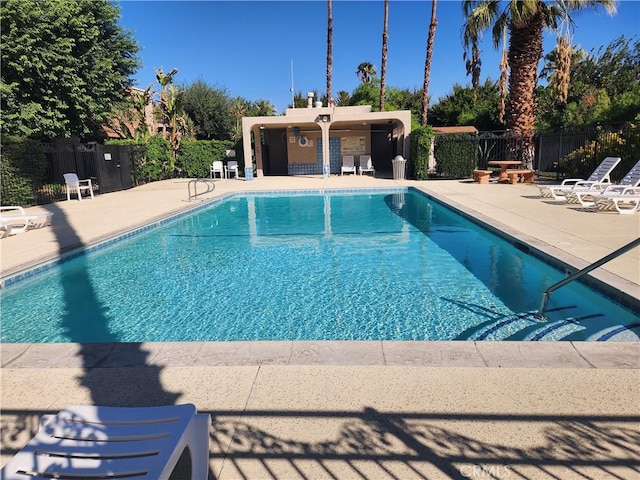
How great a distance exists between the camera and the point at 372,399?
250cm

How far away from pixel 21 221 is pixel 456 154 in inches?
635

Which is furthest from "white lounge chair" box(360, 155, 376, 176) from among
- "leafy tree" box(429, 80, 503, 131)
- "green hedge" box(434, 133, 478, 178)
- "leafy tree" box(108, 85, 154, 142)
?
"leafy tree" box(108, 85, 154, 142)

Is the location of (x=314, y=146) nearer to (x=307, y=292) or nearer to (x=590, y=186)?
(x=590, y=186)

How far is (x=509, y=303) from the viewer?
513cm

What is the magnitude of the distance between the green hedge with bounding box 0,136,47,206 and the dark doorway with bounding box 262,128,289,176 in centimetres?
1318

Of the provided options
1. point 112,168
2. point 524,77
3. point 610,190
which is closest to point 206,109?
point 112,168

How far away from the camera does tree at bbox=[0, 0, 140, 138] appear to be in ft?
44.6

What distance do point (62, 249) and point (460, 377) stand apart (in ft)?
22.7

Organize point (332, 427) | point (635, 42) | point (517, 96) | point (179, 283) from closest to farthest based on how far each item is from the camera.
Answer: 1. point (332, 427)
2. point (179, 283)
3. point (517, 96)
4. point (635, 42)

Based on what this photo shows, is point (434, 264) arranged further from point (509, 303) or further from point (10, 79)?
point (10, 79)

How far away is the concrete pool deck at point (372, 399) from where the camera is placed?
199cm

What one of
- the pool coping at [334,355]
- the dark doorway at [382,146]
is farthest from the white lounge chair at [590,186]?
the dark doorway at [382,146]

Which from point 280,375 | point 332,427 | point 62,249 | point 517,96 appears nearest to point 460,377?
point 332,427

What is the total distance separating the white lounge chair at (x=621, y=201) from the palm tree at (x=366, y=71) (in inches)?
1639
